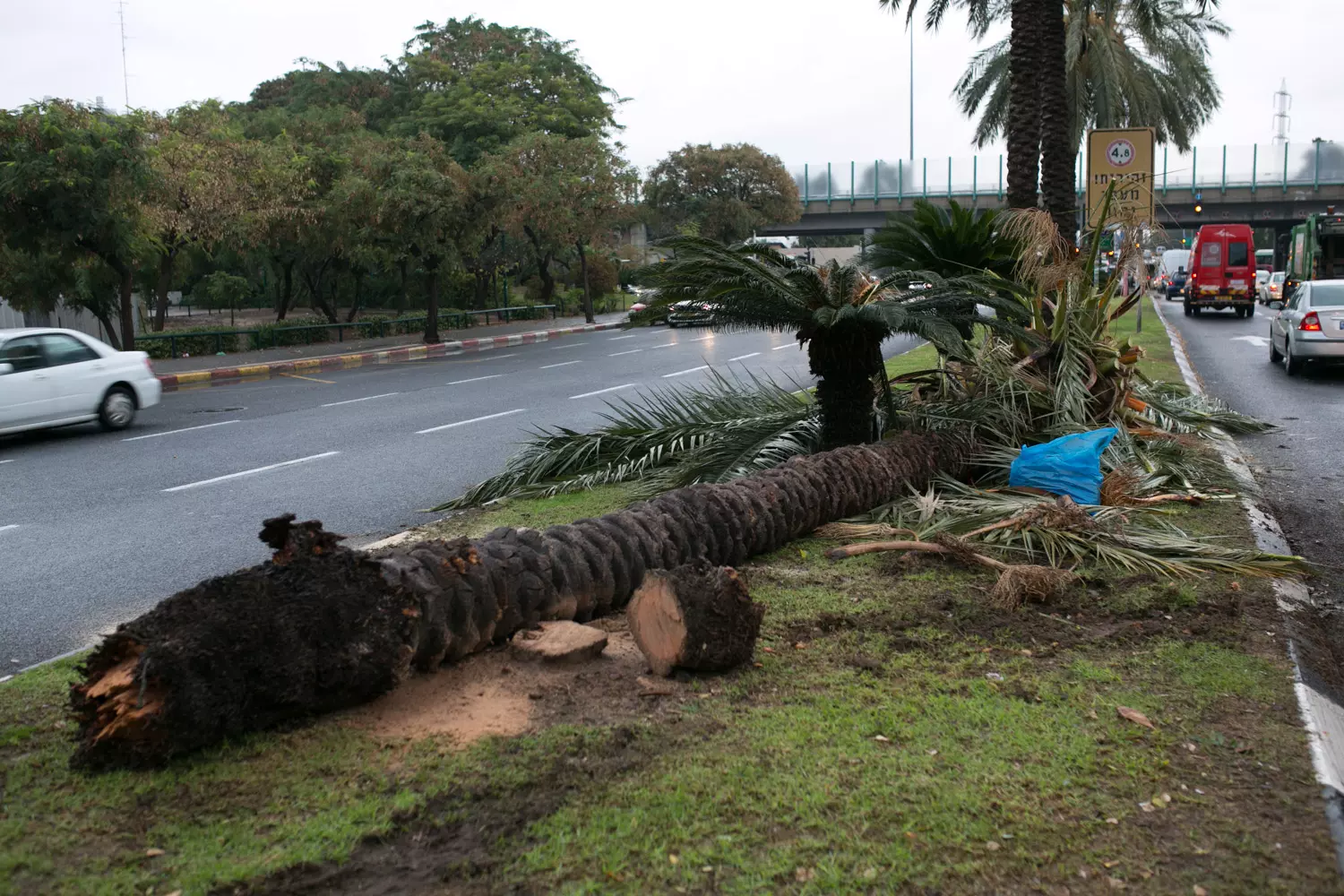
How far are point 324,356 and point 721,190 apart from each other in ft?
121

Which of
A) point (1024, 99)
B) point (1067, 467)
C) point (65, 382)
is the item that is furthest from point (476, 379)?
point (1067, 467)

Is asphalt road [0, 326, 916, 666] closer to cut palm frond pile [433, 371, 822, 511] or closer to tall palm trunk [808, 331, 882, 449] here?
cut palm frond pile [433, 371, 822, 511]

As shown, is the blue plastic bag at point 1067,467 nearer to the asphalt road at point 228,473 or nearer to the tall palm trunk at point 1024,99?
the asphalt road at point 228,473

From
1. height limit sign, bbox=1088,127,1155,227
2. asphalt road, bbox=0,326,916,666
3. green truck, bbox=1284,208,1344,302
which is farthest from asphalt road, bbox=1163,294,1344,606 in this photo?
green truck, bbox=1284,208,1344,302

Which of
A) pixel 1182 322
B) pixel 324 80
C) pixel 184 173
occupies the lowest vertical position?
pixel 1182 322

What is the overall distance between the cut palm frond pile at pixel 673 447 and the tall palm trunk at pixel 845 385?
31 centimetres

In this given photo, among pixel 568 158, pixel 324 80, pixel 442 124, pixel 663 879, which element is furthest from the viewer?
pixel 324 80

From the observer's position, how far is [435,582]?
422 cm

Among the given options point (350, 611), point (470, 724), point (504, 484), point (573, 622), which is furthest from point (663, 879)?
point (504, 484)

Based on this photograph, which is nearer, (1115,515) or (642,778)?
(642,778)

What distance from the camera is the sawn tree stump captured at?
4160 millimetres

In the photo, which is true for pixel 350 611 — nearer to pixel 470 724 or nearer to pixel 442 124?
pixel 470 724

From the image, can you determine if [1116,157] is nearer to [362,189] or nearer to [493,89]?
[362,189]

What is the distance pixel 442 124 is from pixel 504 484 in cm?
3788
